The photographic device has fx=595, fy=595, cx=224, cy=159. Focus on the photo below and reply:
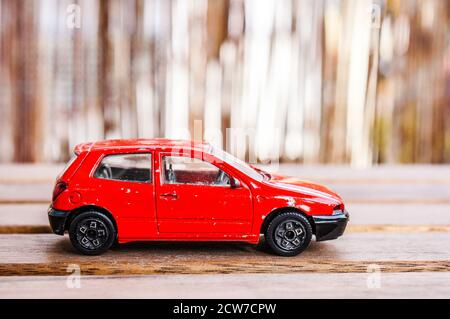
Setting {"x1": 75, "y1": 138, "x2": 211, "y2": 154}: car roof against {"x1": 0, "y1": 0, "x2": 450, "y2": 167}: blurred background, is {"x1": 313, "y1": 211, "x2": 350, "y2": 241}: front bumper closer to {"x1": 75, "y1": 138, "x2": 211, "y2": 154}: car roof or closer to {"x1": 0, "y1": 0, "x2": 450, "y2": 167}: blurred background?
{"x1": 75, "y1": 138, "x2": 211, "y2": 154}: car roof

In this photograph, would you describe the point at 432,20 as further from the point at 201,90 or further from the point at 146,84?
the point at 146,84

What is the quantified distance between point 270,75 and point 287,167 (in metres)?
1.56

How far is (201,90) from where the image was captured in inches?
377

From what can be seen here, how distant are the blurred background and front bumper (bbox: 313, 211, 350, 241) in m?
4.57

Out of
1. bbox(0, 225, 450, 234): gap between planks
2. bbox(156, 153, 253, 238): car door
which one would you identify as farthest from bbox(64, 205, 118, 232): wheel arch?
bbox(0, 225, 450, 234): gap between planks

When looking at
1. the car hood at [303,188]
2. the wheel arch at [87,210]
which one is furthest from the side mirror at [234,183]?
the wheel arch at [87,210]

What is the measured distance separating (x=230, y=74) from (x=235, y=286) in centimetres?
589

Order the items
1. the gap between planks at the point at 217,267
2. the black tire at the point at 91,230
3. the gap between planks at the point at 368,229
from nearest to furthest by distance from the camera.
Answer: the gap between planks at the point at 217,267 → the black tire at the point at 91,230 → the gap between planks at the point at 368,229

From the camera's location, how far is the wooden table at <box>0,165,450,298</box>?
4.10 meters

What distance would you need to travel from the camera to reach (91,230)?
4941mm

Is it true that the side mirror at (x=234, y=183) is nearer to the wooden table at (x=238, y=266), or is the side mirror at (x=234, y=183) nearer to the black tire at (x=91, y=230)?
the wooden table at (x=238, y=266)

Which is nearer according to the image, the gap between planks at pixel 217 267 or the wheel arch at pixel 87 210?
the gap between planks at pixel 217 267

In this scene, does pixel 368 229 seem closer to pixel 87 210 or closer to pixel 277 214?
pixel 277 214

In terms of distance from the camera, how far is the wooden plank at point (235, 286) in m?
4.01
